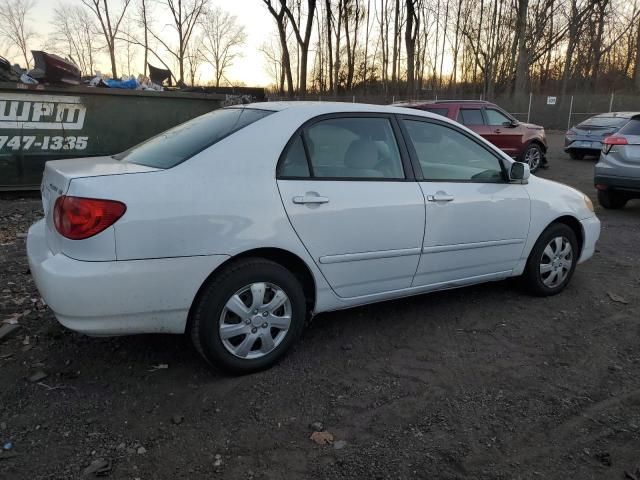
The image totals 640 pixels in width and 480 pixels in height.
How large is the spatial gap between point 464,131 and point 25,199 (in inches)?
256

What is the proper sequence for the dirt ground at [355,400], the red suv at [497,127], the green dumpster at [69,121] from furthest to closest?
the red suv at [497,127] < the green dumpster at [69,121] < the dirt ground at [355,400]

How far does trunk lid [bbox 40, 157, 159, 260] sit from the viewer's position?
107 inches

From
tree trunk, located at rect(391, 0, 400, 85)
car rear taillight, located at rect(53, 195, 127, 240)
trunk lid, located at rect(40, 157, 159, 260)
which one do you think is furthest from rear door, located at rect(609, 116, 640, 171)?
tree trunk, located at rect(391, 0, 400, 85)

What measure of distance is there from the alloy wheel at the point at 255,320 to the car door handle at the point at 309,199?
0.50 m

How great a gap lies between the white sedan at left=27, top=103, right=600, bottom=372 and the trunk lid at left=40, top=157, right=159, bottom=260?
2 centimetres

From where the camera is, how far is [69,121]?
25.3 ft

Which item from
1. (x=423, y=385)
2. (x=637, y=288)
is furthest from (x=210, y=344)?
(x=637, y=288)

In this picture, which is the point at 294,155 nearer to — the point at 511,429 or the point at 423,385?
the point at 423,385

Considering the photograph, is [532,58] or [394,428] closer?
[394,428]

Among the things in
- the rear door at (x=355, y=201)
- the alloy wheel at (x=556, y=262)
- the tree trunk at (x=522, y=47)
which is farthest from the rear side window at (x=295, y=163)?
the tree trunk at (x=522, y=47)

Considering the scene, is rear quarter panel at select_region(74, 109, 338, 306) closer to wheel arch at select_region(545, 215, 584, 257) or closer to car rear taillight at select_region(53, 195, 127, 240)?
car rear taillight at select_region(53, 195, 127, 240)

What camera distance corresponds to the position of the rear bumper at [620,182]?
24.3 feet

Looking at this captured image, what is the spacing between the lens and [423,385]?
3.10 meters

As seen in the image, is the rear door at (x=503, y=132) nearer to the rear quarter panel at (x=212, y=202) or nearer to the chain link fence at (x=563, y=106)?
the rear quarter panel at (x=212, y=202)
